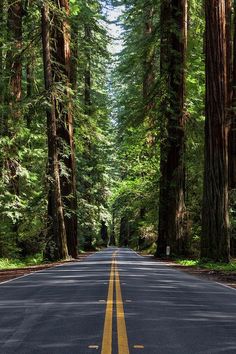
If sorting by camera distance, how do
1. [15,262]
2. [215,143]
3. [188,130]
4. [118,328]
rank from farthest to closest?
[188,130] < [15,262] < [215,143] < [118,328]

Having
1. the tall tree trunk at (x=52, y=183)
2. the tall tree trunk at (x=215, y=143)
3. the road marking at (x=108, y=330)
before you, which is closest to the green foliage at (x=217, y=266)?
the tall tree trunk at (x=215, y=143)

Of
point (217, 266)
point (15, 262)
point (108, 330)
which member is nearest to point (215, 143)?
point (217, 266)

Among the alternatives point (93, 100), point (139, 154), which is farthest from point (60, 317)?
point (93, 100)

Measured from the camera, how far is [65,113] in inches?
1075

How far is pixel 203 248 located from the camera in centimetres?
2072

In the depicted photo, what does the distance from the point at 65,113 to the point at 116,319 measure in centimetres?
2061

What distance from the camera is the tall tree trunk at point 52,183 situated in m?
24.4

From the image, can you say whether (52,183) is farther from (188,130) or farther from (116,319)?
(116,319)

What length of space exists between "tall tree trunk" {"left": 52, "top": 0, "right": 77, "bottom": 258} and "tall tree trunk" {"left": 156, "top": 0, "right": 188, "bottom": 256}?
4928 mm

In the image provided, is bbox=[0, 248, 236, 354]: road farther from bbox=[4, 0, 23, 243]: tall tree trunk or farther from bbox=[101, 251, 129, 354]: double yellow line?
bbox=[4, 0, 23, 243]: tall tree trunk

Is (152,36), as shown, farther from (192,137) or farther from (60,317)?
(60,317)

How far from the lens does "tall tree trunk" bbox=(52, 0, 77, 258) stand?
25.4 metres

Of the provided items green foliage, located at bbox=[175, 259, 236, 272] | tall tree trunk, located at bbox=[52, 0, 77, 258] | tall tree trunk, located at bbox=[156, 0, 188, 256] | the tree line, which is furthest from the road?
tall tree trunk, located at bbox=[156, 0, 188, 256]

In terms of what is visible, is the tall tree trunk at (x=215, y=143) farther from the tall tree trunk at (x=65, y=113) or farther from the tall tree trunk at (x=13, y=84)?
the tall tree trunk at (x=13, y=84)
